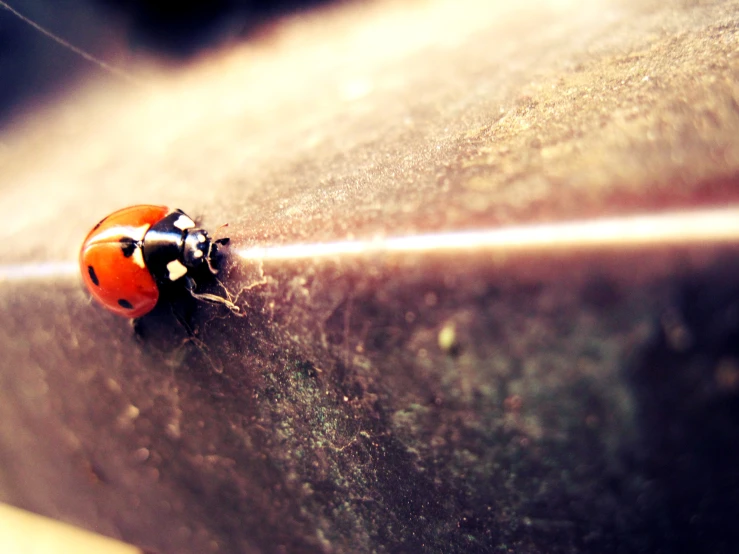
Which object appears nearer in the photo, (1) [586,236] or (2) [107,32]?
(1) [586,236]

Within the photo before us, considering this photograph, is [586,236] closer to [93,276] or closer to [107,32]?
[93,276]

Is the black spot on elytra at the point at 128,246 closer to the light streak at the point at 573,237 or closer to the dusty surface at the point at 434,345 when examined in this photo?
the dusty surface at the point at 434,345

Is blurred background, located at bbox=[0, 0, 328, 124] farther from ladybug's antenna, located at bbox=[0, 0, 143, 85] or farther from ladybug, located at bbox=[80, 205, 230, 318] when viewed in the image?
ladybug, located at bbox=[80, 205, 230, 318]

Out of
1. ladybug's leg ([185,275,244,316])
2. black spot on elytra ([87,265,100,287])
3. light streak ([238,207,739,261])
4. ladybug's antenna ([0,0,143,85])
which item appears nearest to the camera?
light streak ([238,207,739,261])

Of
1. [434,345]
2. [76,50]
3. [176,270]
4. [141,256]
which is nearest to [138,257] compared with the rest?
[141,256]

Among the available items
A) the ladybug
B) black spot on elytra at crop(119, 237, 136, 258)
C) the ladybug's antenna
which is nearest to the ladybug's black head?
the ladybug

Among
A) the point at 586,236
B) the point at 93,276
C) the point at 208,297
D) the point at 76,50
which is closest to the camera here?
the point at 586,236

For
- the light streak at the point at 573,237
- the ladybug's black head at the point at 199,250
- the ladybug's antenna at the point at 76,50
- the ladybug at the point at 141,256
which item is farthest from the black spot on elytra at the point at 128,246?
the ladybug's antenna at the point at 76,50

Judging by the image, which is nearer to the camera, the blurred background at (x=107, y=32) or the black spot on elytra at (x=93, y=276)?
the black spot on elytra at (x=93, y=276)
